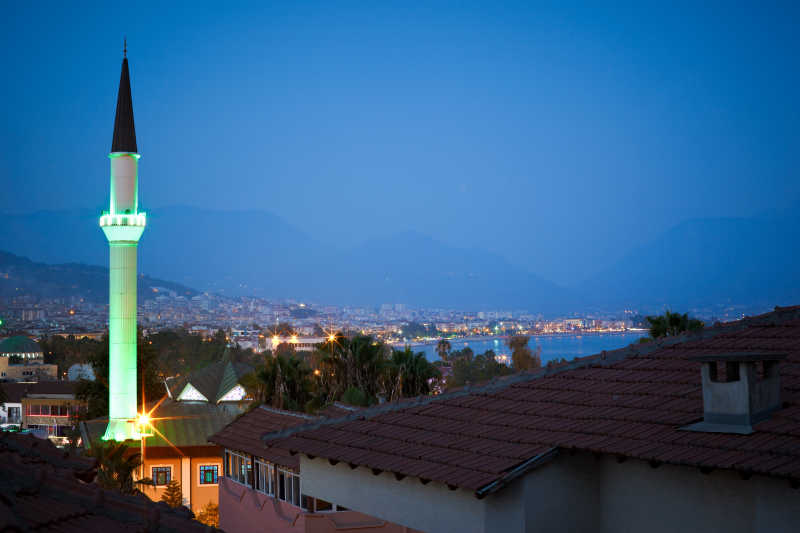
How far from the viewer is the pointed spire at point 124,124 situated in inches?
1955

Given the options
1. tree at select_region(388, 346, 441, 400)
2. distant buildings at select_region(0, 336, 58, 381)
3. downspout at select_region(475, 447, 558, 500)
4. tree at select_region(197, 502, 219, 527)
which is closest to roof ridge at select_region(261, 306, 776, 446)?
downspout at select_region(475, 447, 558, 500)

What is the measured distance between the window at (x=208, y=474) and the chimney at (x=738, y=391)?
33465 millimetres

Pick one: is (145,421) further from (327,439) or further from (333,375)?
(327,439)

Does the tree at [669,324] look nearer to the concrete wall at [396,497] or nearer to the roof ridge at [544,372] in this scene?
the roof ridge at [544,372]

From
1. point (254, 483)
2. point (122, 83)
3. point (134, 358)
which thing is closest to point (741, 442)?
point (254, 483)

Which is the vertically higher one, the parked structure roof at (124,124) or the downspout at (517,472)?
the parked structure roof at (124,124)

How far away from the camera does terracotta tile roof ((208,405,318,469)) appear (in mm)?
20828

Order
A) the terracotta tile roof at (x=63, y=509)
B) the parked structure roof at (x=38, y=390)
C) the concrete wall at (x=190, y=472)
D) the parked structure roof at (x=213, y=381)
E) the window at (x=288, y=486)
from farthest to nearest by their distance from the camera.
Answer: the parked structure roof at (x=38, y=390) < the parked structure roof at (x=213, y=381) < the concrete wall at (x=190, y=472) < the window at (x=288, y=486) < the terracotta tile roof at (x=63, y=509)

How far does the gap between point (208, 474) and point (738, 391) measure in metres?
34.0

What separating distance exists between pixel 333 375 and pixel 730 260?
14073 cm

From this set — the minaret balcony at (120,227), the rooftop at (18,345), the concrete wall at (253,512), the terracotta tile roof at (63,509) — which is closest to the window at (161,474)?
the minaret balcony at (120,227)

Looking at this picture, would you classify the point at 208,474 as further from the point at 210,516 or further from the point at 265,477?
the point at 265,477

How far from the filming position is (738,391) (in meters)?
8.09

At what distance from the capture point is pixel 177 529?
14.0 feet
